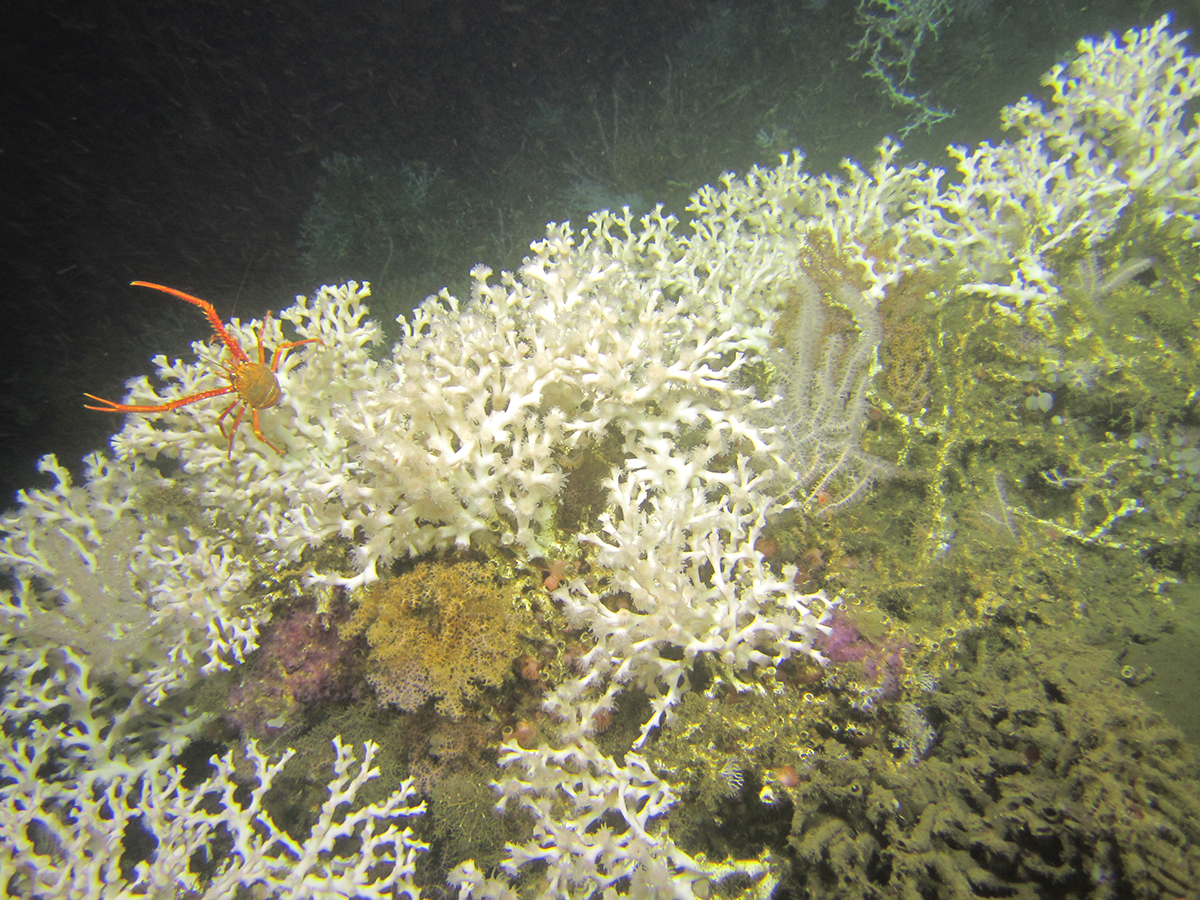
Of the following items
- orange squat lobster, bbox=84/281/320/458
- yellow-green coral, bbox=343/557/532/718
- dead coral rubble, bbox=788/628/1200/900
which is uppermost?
orange squat lobster, bbox=84/281/320/458

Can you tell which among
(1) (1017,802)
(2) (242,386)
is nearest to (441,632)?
(2) (242,386)

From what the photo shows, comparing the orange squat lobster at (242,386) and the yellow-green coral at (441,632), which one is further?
the orange squat lobster at (242,386)

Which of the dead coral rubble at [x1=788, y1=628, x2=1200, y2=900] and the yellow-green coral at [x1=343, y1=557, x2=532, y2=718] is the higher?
the yellow-green coral at [x1=343, y1=557, x2=532, y2=718]

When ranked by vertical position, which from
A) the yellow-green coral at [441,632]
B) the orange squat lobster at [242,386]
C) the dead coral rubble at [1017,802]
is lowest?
the dead coral rubble at [1017,802]

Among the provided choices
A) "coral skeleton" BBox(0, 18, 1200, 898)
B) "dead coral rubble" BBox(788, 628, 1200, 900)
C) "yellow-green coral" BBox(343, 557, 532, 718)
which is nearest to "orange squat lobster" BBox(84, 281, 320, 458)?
"coral skeleton" BBox(0, 18, 1200, 898)

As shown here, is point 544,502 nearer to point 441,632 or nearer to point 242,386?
point 441,632

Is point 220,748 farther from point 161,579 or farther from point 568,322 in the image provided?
point 568,322

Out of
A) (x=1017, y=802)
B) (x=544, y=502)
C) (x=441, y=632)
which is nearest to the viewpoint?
(x=1017, y=802)

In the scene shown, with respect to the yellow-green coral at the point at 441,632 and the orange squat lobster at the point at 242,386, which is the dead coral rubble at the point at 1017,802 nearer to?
the yellow-green coral at the point at 441,632

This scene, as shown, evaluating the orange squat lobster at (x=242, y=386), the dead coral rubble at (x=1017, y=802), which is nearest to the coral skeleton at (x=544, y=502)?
the orange squat lobster at (x=242, y=386)

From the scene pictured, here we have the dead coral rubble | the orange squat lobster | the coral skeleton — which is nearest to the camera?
the dead coral rubble

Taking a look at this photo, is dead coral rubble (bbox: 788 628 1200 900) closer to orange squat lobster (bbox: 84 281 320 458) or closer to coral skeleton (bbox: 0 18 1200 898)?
coral skeleton (bbox: 0 18 1200 898)

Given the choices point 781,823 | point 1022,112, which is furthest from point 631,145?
point 781,823

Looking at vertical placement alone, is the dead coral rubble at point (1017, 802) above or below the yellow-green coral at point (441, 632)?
below
